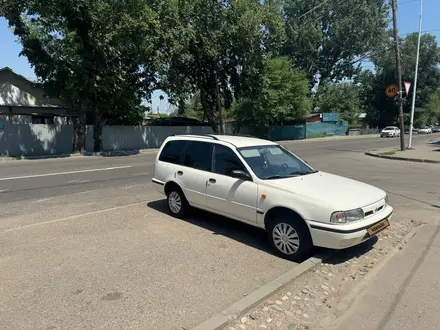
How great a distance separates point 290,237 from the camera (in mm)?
5125

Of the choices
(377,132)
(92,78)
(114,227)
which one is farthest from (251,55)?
(377,132)

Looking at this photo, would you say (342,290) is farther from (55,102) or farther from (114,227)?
(55,102)

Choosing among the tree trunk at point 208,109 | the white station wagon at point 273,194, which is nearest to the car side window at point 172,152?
the white station wagon at point 273,194

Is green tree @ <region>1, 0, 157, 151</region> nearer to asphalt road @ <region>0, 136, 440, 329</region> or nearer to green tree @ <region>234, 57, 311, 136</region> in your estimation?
asphalt road @ <region>0, 136, 440, 329</region>

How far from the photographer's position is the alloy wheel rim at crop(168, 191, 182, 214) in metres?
6.96

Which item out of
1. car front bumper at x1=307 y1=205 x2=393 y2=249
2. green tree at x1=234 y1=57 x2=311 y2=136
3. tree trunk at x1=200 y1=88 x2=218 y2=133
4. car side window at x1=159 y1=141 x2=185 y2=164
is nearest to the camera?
car front bumper at x1=307 y1=205 x2=393 y2=249

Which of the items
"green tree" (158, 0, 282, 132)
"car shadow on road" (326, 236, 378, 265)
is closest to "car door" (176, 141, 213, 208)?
"car shadow on road" (326, 236, 378, 265)

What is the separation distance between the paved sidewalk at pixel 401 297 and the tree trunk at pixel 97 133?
23.0 meters

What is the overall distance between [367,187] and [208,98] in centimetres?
3058

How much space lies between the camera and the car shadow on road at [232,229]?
583 centimetres

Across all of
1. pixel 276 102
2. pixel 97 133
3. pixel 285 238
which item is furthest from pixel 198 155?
pixel 276 102

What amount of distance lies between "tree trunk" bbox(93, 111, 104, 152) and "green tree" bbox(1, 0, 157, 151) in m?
1.58

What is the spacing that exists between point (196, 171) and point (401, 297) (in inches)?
145

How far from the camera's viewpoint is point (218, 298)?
3.98 metres
